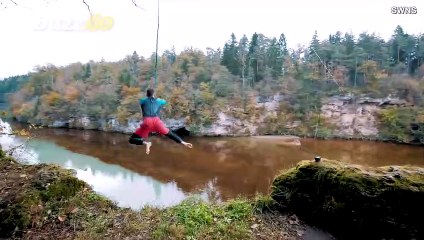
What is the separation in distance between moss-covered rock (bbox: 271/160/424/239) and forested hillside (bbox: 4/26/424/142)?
23916 millimetres

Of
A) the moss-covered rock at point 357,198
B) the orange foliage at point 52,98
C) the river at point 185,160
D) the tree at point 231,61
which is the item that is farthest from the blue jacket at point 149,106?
the orange foliage at point 52,98

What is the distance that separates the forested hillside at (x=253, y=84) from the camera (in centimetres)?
3231

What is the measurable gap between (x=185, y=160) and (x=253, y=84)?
21.2 metres

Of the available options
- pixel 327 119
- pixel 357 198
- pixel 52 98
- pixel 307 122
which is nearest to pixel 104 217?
pixel 357 198

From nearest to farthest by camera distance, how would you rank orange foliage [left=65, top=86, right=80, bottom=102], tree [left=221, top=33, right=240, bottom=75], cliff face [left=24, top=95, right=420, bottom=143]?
1. cliff face [left=24, top=95, right=420, bottom=143]
2. orange foliage [left=65, top=86, right=80, bottom=102]
3. tree [left=221, top=33, right=240, bottom=75]

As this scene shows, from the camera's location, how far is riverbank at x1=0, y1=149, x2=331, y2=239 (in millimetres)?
5129

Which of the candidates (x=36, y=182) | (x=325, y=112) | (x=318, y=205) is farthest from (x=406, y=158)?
(x=36, y=182)

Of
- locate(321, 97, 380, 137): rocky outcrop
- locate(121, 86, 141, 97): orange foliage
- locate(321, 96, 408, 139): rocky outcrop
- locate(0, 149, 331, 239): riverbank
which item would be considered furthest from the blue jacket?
locate(321, 97, 380, 137): rocky outcrop

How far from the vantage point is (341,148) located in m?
29.2

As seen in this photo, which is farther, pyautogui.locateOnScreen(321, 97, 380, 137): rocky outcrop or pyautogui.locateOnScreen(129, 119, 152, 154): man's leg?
pyautogui.locateOnScreen(321, 97, 380, 137): rocky outcrop

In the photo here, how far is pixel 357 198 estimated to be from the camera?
5.50 metres

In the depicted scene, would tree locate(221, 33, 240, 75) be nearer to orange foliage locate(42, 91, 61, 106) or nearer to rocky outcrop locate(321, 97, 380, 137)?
rocky outcrop locate(321, 97, 380, 137)

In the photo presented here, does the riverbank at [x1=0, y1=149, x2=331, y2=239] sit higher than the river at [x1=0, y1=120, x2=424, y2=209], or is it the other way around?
the riverbank at [x1=0, y1=149, x2=331, y2=239]

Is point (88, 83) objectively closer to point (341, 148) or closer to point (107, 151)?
point (107, 151)
